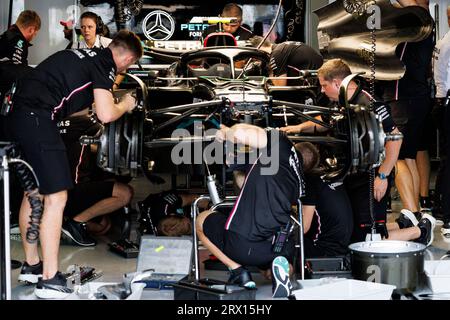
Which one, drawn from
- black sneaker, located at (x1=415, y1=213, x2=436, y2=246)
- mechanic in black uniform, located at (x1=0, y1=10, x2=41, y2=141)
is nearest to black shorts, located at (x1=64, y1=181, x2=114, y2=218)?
mechanic in black uniform, located at (x1=0, y1=10, x2=41, y2=141)

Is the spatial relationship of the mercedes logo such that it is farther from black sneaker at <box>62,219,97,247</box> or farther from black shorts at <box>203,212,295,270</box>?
Result: black shorts at <box>203,212,295,270</box>

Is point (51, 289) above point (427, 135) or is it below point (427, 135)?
below

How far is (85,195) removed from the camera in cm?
733

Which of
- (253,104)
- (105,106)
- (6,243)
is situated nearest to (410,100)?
(253,104)

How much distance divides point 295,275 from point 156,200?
1589 mm

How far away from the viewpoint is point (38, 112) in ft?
18.5

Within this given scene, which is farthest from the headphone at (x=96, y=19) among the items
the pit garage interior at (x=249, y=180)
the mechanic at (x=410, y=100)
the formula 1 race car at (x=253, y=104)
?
the mechanic at (x=410, y=100)

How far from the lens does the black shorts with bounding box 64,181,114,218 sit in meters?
7.30

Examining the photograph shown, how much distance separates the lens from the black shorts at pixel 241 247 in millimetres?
5492

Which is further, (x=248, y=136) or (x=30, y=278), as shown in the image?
(x=30, y=278)

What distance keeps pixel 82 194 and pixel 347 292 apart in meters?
2.95

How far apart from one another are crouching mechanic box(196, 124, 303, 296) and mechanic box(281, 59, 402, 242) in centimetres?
122

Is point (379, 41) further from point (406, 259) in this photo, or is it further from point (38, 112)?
Result: point (38, 112)

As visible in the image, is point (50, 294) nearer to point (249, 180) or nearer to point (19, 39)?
point (249, 180)
